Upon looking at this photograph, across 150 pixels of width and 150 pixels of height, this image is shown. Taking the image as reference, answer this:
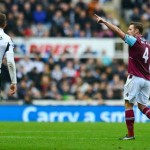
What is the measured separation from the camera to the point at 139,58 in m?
14.6

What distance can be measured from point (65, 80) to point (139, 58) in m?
13.1

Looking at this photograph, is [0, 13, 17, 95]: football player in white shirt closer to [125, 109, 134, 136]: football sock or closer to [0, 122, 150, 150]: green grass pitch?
[0, 122, 150, 150]: green grass pitch

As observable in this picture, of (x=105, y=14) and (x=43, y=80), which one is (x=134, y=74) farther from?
(x=105, y=14)

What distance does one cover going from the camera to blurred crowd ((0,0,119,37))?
29125 mm

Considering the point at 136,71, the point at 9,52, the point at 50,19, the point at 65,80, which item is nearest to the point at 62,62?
the point at 65,80

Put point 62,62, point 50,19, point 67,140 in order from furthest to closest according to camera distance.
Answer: point 50,19 → point 62,62 → point 67,140

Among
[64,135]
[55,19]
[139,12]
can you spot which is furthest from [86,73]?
[64,135]

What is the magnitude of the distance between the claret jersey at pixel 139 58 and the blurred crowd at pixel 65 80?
39.5 ft

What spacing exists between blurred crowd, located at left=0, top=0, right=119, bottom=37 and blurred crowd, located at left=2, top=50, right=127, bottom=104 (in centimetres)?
148

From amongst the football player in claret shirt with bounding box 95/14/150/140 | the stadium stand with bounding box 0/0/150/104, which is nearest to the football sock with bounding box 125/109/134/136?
the football player in claret shirt with bounding box 95/14/150/140

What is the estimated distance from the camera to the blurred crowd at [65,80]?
1065 inches

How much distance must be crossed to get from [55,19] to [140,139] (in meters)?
15.6

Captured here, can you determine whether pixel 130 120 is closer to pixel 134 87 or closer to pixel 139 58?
pixel 134 87

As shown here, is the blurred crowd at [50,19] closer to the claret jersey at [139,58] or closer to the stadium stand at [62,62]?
the stadium stand at [62,62]
